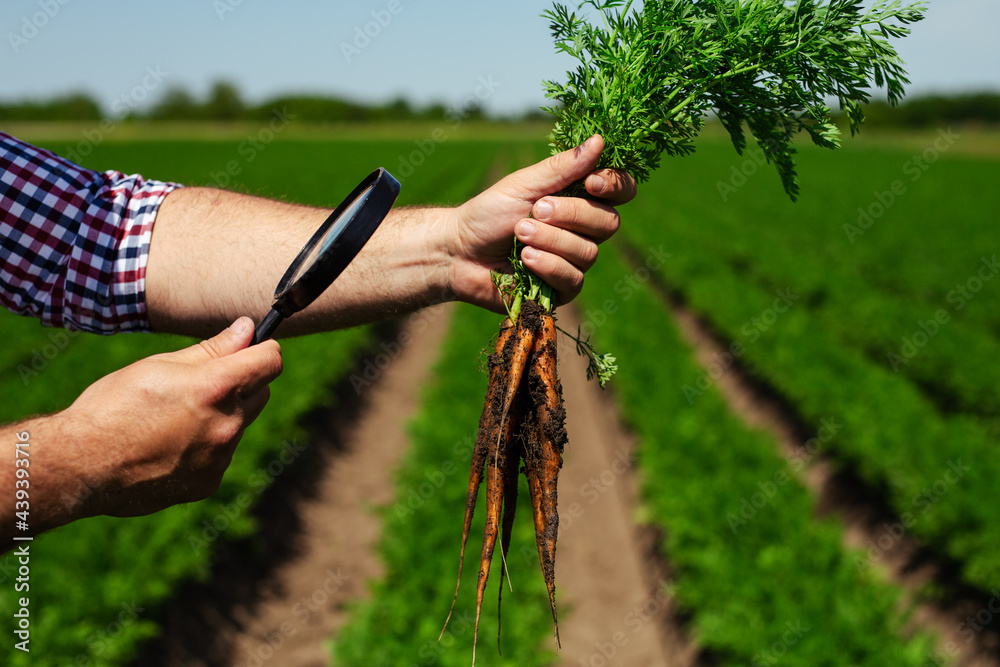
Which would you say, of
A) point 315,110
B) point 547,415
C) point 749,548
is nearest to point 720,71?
point 547,415

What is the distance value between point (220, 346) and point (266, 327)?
0.40ft

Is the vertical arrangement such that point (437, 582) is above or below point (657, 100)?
below

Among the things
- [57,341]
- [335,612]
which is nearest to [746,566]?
[335,612]

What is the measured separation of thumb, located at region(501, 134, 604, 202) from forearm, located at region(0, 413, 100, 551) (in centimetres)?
135

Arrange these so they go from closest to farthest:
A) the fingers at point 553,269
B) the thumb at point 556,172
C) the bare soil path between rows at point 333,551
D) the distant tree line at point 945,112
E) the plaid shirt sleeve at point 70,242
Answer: the thumb at point 556,172 < the fingers at point 553,269 < the plaid shirt sleeve at point 70,242 < the bare soil path between rows at point 333,551 < the distant tree line at point 945,112

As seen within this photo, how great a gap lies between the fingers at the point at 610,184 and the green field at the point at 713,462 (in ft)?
3.10

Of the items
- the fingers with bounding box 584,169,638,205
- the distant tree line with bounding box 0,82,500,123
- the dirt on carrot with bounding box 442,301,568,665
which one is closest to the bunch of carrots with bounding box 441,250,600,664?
the dirt on carrot with bounding box 442,301,568,665

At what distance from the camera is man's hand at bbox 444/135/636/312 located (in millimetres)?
1821

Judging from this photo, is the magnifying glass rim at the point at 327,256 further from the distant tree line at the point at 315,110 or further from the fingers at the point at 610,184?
the distant tree line at the point at 315,110

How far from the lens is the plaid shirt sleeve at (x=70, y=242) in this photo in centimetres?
196

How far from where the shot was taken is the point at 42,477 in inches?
56.7

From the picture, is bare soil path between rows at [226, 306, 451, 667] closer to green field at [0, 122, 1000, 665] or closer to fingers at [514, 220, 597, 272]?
green field at [0, 122, 1000, 665]

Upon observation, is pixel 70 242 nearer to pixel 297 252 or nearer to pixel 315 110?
pixel 297 252

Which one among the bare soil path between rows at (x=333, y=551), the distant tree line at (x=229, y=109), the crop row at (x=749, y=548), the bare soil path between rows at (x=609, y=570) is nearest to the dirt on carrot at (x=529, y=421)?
the crop row at (x=749, y=548)
